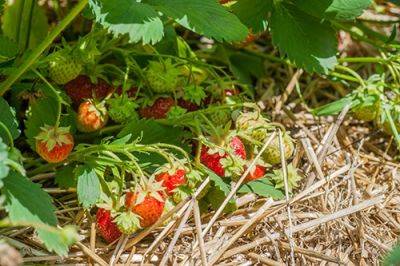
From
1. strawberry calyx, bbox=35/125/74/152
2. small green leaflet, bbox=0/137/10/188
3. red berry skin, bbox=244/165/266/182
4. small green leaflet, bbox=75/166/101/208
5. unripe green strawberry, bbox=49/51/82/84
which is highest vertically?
small green leaflet, bbox=0/137/10/188

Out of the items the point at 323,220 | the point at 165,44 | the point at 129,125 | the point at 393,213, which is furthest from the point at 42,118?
the point at 393,213

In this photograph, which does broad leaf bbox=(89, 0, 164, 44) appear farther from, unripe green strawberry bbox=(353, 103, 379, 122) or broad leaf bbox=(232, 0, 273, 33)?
unripe green strawberry bbox=(353, 103, 379, 122)

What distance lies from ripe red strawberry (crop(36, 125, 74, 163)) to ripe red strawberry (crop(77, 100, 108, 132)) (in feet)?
0.43

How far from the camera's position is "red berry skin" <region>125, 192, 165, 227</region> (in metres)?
1.39

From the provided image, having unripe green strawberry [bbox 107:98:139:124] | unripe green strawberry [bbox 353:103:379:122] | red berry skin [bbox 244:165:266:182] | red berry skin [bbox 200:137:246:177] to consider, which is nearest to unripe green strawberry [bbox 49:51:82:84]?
unripe green strawberry [bbox 107:98:139:124]

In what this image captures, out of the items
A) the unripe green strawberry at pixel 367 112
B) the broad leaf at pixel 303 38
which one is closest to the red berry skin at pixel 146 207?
the broad leaf at pixel 303 38

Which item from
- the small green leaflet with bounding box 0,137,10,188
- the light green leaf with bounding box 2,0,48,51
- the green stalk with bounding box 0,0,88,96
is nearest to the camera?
the small green leaflet with bounding box 0,137,10,188

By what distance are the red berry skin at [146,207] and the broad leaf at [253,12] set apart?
0.46 metres

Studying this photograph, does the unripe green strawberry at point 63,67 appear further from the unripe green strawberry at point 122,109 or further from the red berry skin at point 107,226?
the red berry skin at point 107,226

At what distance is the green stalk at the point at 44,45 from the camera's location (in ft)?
4.11

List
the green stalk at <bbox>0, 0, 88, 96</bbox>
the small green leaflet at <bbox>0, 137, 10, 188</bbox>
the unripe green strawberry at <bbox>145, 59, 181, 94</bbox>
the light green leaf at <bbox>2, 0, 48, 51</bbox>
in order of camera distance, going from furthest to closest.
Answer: the light green leaf at <bbox>2, 0, 48, 51</bbox>, the unripe green strawberry at <bbox>145, 59, 181, 94</bbox>, the green stalk at <bbox>0, 0, 88, 96</bbox>, the small green leaflet at <bbox>0, 137, 10, 188</bbox>

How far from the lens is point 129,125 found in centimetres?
151

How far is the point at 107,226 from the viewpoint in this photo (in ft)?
4.70

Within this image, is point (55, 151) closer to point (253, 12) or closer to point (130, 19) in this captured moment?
point (130, 19)
